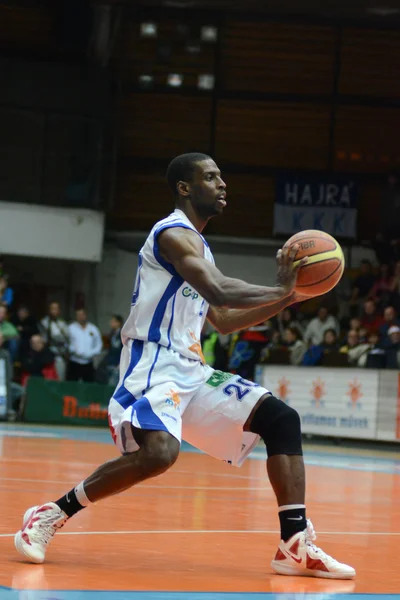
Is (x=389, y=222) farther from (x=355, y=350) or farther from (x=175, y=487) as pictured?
(x=175, y=487)

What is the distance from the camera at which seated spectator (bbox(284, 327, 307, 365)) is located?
21.5 metres

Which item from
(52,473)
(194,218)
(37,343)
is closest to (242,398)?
(194,218)

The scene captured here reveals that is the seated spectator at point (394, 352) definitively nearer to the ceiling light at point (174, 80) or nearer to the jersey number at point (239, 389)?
the ceiling light at point (174, 80)

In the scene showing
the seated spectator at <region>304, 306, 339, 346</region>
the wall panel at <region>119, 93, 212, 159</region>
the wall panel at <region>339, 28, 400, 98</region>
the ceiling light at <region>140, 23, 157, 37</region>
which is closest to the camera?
the seated spectator at <region>304, 306, 339, 346</region>

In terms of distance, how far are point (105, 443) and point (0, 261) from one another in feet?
33.1

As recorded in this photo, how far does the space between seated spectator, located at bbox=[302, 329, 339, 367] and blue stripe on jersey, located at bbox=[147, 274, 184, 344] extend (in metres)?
14.8

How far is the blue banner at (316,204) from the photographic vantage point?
98.4 ft

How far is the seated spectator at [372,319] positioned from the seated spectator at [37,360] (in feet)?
20.4

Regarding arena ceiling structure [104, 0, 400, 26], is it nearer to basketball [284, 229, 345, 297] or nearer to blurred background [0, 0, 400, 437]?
blurred background [0, 0, 400, 437]

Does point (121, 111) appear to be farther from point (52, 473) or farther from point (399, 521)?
point (399, 521)

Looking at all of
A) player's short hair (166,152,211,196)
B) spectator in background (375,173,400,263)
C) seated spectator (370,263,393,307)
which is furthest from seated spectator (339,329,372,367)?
player's short hair (166,152,211,196)

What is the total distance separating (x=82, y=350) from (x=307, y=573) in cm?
1797

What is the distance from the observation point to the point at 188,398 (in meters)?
5.95

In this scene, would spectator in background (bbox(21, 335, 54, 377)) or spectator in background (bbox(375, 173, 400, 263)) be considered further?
spectator in background (bbox(375, 173, 400, 263))
